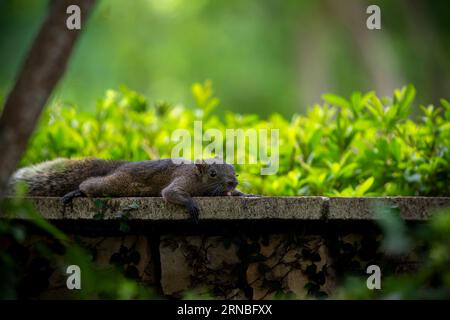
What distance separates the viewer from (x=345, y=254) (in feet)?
13.1

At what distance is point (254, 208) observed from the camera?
12.4ft

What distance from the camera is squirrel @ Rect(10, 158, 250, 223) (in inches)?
175

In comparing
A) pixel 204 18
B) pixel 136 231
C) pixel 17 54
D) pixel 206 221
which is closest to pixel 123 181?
pixel 136 231

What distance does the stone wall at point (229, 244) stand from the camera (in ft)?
12.5

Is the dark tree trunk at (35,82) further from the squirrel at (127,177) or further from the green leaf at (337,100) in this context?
the green leaf at (337,100)

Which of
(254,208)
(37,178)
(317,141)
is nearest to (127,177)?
(37,178)

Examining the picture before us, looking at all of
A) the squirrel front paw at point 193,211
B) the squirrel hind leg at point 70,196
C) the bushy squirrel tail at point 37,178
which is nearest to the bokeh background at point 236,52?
the bushy squirrel tail at point 37,178

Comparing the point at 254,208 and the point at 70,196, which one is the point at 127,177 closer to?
the point at 70,196

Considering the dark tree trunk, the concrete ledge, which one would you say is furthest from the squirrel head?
the dark tree trunk

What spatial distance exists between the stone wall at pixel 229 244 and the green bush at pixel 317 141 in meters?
0.74

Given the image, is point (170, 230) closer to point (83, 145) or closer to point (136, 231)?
point (136, 231)

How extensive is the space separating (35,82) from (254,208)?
5.40 feet

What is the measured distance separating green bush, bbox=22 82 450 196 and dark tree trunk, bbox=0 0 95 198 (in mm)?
2471

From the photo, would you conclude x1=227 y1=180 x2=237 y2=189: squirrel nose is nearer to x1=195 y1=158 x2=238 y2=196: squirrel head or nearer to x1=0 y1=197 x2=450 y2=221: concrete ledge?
x1=195 y1=158 x2=238 y2=196: squirrel head
